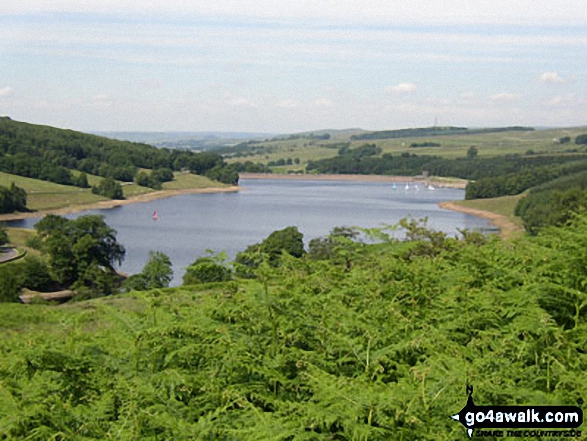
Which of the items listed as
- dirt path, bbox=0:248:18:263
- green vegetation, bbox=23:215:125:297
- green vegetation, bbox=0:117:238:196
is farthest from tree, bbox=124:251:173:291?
green vegetation, bbox=0:117:238:196

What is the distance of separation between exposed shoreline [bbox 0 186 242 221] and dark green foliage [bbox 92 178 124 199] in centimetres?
140

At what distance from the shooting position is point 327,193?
13100cm

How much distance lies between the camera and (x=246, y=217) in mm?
90000

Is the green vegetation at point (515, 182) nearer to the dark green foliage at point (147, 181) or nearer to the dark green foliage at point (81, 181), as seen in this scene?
the dark green foliage at point (147, 181)

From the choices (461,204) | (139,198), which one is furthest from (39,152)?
(461,204)

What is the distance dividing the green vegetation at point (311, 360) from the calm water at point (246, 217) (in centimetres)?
3759

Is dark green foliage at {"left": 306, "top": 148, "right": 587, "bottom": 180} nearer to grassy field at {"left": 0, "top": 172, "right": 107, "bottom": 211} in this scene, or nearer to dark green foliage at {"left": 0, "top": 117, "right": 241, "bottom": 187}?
dark green foliage at {"left": 0, "top": 117, "right": 241, "bottom": 187}

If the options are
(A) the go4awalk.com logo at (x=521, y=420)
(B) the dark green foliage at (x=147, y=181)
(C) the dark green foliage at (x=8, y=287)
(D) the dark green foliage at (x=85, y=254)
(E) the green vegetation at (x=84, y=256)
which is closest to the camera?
(A) the go4awalk.com logo at (x=521, y=420)

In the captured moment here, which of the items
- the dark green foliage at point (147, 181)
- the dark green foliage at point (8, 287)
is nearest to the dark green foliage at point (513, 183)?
the dark green foliage at point (147, 181)

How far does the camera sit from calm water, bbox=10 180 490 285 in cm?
6406

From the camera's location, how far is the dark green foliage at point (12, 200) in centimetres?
9419

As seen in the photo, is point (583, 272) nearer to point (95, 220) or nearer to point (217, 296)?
point (217, 296)

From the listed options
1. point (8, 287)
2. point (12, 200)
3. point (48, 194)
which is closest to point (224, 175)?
point (48, 194)

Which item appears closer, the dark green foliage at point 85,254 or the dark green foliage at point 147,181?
the dark green foliage at point 85,254
